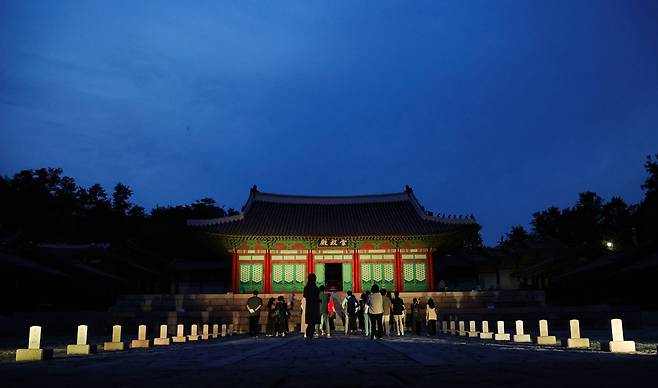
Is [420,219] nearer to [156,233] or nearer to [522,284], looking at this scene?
[522,284]

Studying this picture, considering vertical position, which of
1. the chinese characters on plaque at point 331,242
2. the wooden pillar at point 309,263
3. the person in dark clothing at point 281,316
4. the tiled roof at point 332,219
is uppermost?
the tiled roof at point 332,219

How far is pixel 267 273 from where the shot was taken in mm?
32219

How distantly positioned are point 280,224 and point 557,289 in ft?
59.4

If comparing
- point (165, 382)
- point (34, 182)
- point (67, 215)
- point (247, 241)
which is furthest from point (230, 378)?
point (34, 182)

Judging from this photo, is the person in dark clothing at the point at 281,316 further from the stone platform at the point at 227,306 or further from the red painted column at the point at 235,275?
the red painted column at the point at 235,275

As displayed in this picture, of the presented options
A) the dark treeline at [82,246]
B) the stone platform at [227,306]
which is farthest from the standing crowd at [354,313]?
the dark treeline at [82,246]

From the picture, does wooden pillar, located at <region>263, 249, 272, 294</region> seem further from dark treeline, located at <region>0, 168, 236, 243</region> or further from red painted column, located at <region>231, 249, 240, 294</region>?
dark treeline, located at <region>0, 168, 236, 243</region>

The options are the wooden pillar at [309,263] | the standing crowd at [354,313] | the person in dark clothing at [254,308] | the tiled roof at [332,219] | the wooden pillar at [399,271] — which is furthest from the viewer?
the wooden pillar at [309,263]

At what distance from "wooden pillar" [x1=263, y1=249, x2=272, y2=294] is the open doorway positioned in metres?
3.49

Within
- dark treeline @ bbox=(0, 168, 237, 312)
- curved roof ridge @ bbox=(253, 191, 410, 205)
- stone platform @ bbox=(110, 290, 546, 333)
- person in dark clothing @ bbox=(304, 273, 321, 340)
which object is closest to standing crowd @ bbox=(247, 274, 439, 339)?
person in dark clothing @ bbox=(304, 273, 321, 340)

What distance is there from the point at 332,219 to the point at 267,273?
230 inches

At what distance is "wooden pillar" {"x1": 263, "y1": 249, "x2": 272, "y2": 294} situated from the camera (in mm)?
32019

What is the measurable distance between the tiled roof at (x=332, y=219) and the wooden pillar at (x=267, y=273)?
161cm

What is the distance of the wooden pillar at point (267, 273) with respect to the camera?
105 feet
